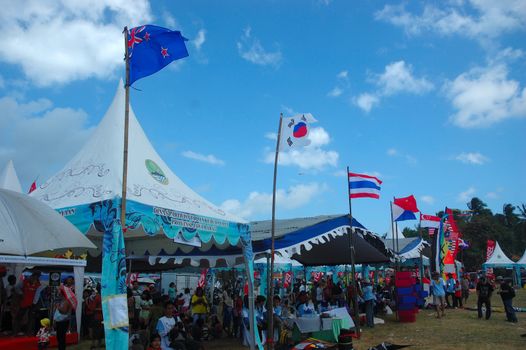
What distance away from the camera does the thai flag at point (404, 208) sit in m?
17.0

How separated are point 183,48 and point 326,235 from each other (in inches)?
240

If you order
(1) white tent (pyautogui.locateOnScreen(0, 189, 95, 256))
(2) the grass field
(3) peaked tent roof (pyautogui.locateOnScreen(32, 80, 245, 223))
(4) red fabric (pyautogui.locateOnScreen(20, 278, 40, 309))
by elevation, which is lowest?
(2) the grass field

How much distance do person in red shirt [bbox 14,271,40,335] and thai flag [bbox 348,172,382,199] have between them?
843cm

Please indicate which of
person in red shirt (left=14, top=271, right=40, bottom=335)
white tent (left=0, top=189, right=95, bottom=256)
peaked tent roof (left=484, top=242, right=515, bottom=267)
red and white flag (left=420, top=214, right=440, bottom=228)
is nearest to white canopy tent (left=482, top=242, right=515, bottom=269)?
peaked tent roof (left=484, top=242, right=515, bottom=267)

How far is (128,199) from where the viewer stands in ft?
22.9

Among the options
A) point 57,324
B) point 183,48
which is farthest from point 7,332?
point 183,48

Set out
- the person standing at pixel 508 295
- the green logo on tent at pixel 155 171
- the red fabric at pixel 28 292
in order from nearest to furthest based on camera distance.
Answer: the green logo on tent at pixel 155 171 < the red fabric at pixel 28 292 < the person standing at pixel 508 295

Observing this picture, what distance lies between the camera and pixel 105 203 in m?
6.73

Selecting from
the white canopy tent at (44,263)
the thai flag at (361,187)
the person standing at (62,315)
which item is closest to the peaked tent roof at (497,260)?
the thai flag at (361,187)

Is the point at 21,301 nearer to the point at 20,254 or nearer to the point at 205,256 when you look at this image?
the point at 205,256

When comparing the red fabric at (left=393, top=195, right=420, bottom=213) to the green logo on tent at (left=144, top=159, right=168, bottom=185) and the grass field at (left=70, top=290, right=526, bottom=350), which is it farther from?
the green logo on tent at (left=144, top=159, right=168, bottom=185)

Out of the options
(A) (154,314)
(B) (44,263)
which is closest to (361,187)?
(A) (154,314)

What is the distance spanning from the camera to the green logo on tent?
342 inches

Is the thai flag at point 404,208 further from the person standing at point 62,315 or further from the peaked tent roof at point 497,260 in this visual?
the peaked tent roof at point 497,260
